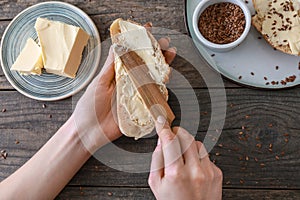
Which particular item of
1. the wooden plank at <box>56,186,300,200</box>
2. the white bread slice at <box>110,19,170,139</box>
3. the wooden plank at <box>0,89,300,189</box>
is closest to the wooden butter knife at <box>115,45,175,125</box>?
the white bread slice at <box>110,19,170,139</box>

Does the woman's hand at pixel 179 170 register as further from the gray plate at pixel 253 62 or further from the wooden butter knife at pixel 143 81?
the gray plate at pixel 253 62

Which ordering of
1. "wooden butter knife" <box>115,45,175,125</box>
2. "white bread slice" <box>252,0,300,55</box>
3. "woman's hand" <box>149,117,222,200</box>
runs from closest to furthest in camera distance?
"woman's hand" <box>149,117,222,200</box>, "wooden butter knife" <box>115,45,175,125</box>, "white bread slice" <box>252,0,300,55</box>

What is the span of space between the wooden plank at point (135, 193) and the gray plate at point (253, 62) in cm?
30

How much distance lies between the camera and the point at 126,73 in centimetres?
115

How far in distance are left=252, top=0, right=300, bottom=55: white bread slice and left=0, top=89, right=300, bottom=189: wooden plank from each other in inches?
5.7

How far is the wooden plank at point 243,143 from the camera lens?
4.13ft

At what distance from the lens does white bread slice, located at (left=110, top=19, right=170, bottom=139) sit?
1156mm

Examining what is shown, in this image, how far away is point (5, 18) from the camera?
4.49 ft

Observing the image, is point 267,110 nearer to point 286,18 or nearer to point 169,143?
point 286,18

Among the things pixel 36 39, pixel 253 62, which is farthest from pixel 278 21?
pixel 36 39

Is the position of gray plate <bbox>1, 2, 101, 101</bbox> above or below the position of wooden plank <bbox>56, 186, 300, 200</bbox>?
above

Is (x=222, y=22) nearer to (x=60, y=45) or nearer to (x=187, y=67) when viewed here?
(x=187, y=67)

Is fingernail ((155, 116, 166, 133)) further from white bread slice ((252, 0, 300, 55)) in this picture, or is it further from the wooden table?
white bread slice ((252, 0, 300, 55))

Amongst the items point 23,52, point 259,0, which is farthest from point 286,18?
point 23,52
